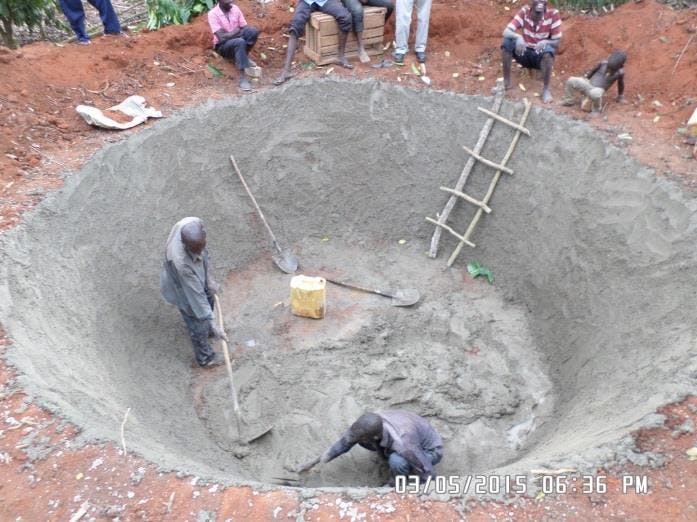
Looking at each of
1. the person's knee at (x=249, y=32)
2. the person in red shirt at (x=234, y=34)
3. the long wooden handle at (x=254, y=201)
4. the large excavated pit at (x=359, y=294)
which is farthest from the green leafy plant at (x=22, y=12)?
the long wooden handle at (x=254, y=201)

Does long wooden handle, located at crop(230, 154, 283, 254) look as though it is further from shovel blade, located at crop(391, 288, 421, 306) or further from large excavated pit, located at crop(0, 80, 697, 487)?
shovel blade, located at crop(391, 288, 421, 306)

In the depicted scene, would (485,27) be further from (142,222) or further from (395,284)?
(142,222)

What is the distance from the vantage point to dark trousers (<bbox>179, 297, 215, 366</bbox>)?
19.6 ft

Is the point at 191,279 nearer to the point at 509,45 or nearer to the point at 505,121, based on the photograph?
the point at 505,121

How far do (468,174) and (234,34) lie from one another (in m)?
3.76

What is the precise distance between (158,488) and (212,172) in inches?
185

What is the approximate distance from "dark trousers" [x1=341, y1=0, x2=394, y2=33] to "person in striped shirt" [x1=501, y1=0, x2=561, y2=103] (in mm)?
1915

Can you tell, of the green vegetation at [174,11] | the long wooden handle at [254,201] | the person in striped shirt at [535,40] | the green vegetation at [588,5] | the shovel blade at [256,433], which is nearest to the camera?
the shovel blade at [256,433]

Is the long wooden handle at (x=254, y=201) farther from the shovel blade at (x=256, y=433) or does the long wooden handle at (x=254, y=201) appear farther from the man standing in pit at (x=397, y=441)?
the man standing in pit at (x=397, y=441)

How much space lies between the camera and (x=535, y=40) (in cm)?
743

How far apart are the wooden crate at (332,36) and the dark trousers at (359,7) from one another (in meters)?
0.09

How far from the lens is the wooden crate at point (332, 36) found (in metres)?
8.14

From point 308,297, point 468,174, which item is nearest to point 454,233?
point 468,174

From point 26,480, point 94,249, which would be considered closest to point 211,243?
point 94,249
